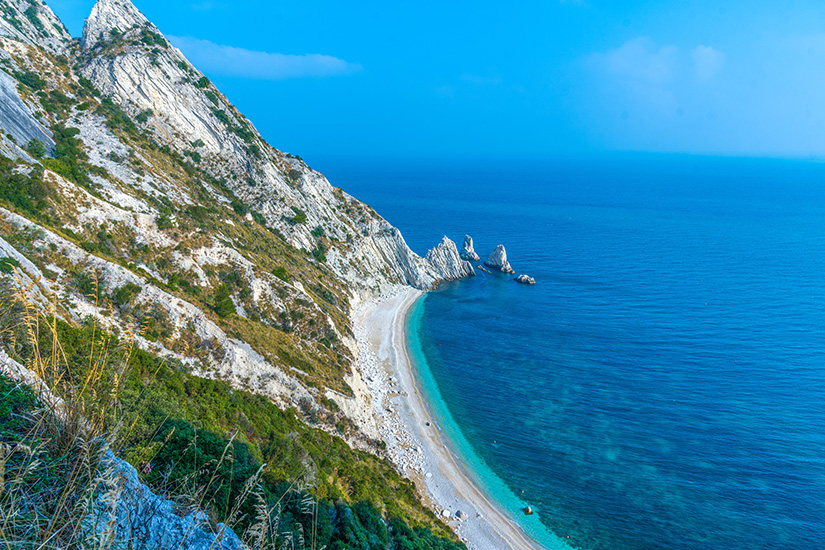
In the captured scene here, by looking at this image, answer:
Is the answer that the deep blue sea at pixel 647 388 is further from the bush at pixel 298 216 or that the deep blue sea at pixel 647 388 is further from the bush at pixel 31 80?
the bush at pixel 31 80

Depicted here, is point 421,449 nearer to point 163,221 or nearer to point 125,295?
point 125,295

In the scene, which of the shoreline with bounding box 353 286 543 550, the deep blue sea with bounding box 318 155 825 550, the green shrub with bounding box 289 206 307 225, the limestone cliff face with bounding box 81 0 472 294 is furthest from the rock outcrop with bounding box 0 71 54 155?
the deep blue sea with bounding box 318 155 825 550

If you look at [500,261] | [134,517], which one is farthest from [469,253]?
[134,517]

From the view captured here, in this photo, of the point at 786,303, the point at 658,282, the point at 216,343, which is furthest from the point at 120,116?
the point at 786,303

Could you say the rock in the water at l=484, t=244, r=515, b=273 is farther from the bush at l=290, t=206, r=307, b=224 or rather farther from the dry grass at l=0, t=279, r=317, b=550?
the dry grass at l=0, t=279, r=317, b=550

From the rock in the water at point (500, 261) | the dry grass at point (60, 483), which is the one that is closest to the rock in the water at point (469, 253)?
the rock in the water at point (500, 261)

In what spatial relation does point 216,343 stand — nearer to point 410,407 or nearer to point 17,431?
point 410,407
